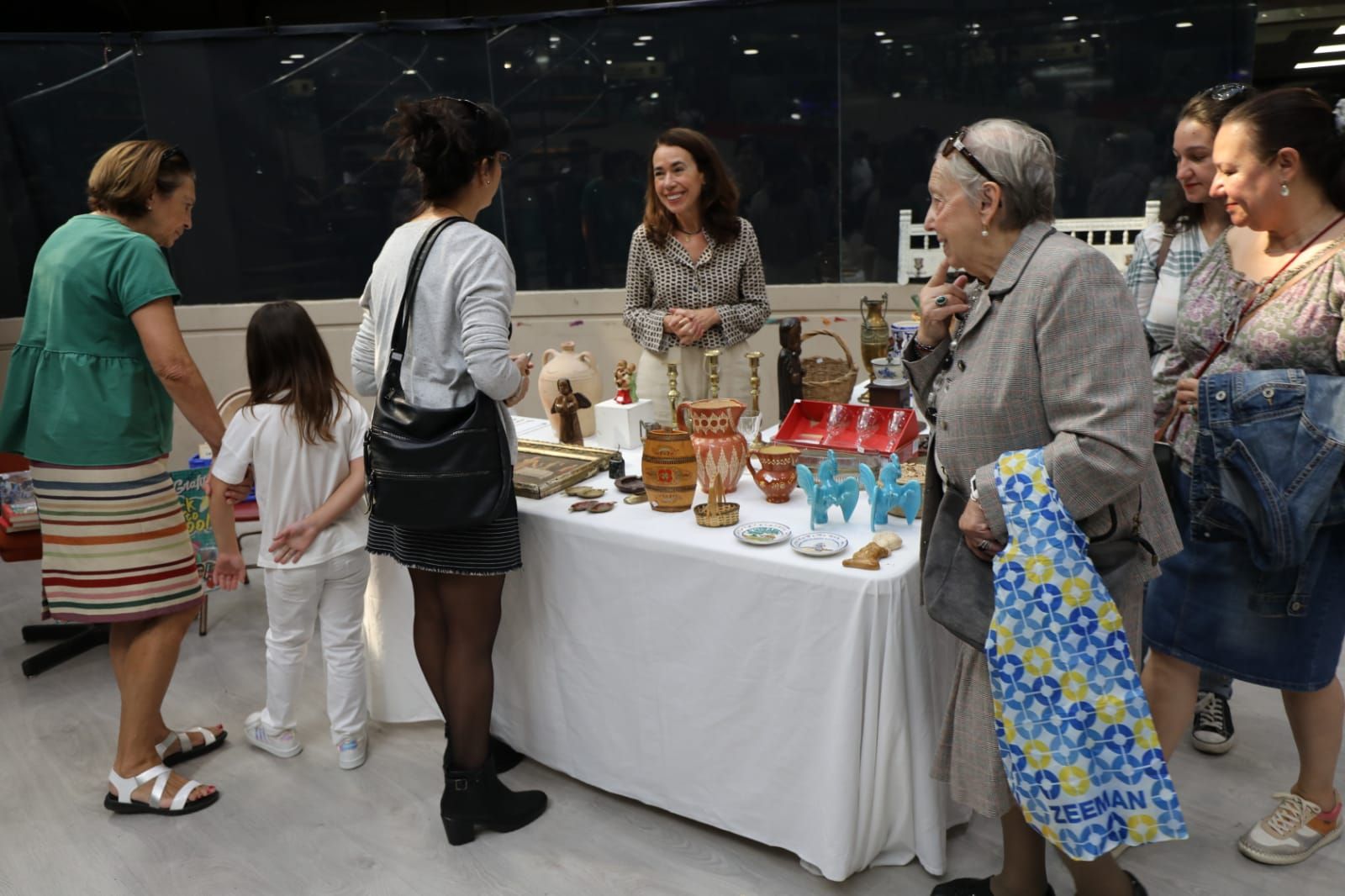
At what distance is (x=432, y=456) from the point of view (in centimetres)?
204

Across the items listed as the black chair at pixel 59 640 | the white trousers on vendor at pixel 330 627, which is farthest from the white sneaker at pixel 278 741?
the black chair at pixel 59 640

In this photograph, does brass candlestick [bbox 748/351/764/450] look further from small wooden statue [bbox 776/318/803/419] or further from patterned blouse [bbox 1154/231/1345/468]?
patterned blouse [bbox 1154/231/1345/468]

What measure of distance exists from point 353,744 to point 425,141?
1.69 meters

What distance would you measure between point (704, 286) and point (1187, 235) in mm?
1431

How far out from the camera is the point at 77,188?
17.8 feet

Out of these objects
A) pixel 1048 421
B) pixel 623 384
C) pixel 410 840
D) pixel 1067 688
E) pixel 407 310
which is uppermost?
pixel 407 310

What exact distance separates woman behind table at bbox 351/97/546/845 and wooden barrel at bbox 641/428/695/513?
33 cm

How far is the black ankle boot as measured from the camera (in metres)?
2.34

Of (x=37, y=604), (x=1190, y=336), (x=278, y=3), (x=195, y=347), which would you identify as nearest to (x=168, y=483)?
(x=37, y=604)

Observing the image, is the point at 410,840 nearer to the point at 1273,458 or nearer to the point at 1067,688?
the point at 1067,688

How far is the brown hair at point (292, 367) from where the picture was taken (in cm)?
250

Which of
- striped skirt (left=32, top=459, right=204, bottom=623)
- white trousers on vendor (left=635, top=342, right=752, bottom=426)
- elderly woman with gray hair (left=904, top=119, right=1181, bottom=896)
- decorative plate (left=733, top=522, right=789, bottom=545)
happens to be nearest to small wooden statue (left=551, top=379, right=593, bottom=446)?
white trousers on vendor (left=635, top=342, right=752, bottom=426)

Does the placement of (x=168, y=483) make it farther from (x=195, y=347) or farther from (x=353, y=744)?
(x=195, y=347)

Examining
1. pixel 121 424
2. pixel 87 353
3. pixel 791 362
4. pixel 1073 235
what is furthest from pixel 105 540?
pixel 1073 235
